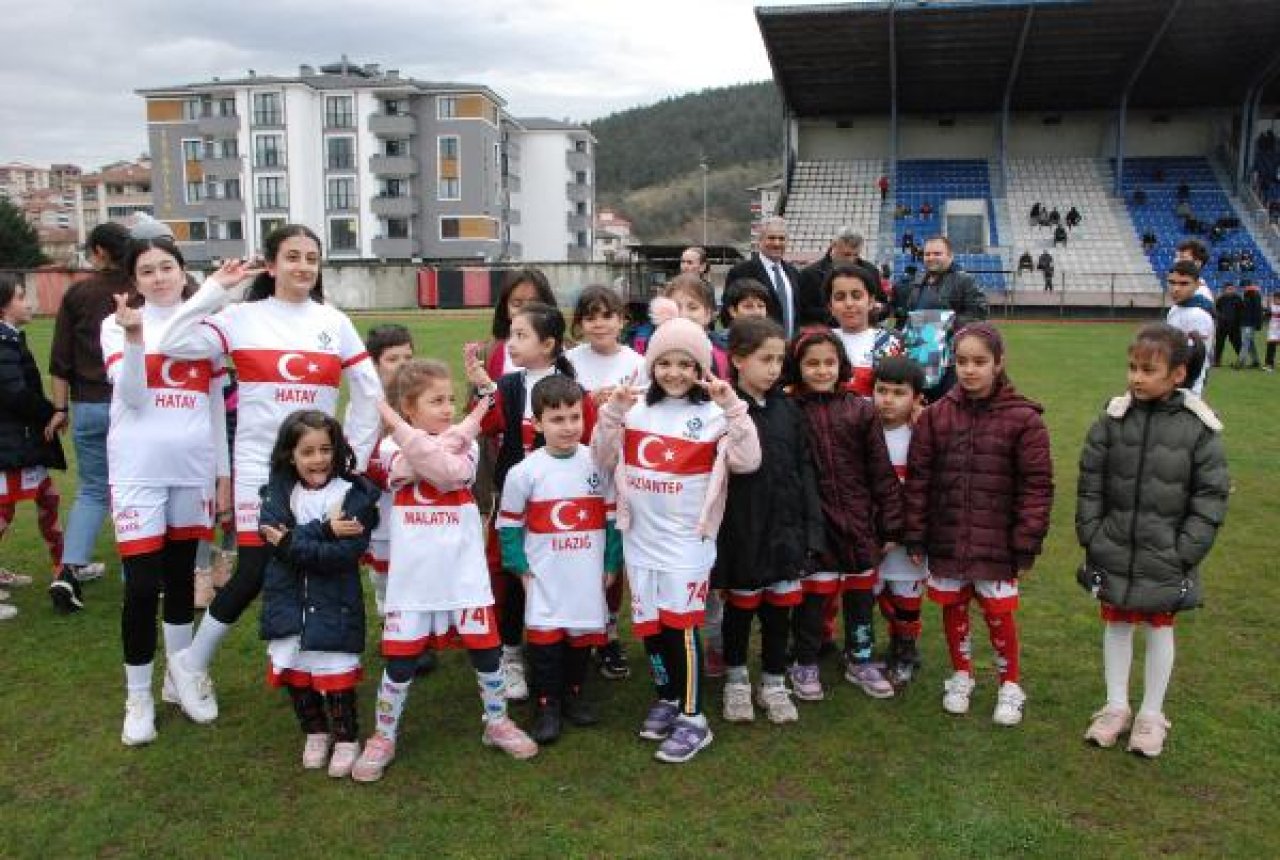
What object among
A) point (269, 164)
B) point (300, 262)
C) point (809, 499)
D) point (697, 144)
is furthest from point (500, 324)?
point (697, 144)

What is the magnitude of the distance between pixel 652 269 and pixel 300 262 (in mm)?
32559

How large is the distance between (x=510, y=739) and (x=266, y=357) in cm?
186

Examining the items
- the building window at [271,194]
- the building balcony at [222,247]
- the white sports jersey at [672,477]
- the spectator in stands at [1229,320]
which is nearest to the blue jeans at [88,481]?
the white sports jersey at [672,477]

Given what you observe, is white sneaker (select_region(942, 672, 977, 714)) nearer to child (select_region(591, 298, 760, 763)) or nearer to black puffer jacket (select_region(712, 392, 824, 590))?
black puffer jacket (select_region(712, 392, 824, 590))

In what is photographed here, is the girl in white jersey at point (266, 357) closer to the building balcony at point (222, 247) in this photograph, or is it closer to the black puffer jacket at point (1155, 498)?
the black puffer jacket at point (1155, 498)

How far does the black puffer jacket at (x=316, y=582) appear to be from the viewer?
372cm

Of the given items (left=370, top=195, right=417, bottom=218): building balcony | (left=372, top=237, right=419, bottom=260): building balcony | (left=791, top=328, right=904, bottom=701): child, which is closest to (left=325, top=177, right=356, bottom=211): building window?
(left=370, top=195, right=417, bottom=218): building balcony

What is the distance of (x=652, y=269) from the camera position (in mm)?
36156

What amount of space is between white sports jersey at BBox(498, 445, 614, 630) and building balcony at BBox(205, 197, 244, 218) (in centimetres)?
6117

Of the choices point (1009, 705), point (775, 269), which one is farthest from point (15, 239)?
point (1009, 705)

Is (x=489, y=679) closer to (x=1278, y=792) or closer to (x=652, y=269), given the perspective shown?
(x=1278, y=792)

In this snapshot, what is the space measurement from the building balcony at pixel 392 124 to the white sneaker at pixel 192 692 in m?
57.8

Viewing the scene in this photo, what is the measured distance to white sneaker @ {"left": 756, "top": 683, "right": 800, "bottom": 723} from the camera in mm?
4262

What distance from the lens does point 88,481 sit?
5812mm
